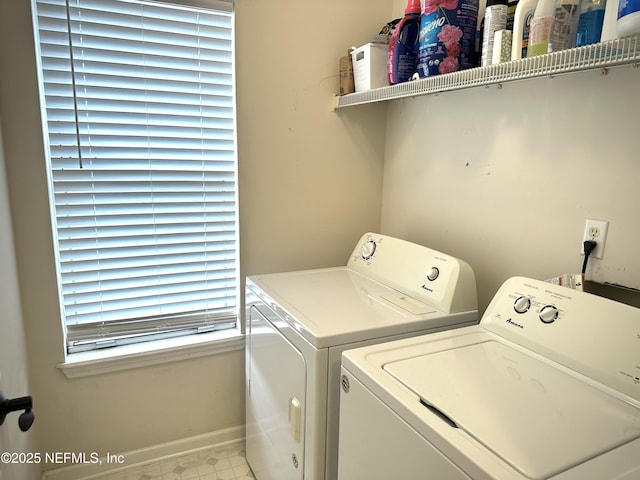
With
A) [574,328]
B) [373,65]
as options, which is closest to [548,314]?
[574,328]

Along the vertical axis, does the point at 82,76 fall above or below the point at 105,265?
above

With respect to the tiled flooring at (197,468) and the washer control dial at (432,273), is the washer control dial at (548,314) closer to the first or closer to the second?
the washer control dial at (432,273)

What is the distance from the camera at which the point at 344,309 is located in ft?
4.88

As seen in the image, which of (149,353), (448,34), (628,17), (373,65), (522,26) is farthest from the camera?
(149,353)

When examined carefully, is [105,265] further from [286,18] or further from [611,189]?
[611,189]

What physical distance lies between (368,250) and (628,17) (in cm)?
125

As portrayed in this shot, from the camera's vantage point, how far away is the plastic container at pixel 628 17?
88 cm

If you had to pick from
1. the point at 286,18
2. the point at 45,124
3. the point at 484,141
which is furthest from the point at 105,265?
the point at 484,141

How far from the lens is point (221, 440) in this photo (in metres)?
2.14

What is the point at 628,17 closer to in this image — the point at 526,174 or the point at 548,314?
the point at 526,174

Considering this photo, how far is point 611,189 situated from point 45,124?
1990 millimetres

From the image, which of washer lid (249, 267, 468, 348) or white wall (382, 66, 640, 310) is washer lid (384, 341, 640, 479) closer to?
washer lid (249, 267, 468, 348)

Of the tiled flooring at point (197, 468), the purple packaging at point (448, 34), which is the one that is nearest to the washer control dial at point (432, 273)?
the purple packaging at point (448, 34)

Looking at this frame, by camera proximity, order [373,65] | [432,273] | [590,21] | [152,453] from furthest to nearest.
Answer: [152,453], [373,65], [432,273], [590,21]
